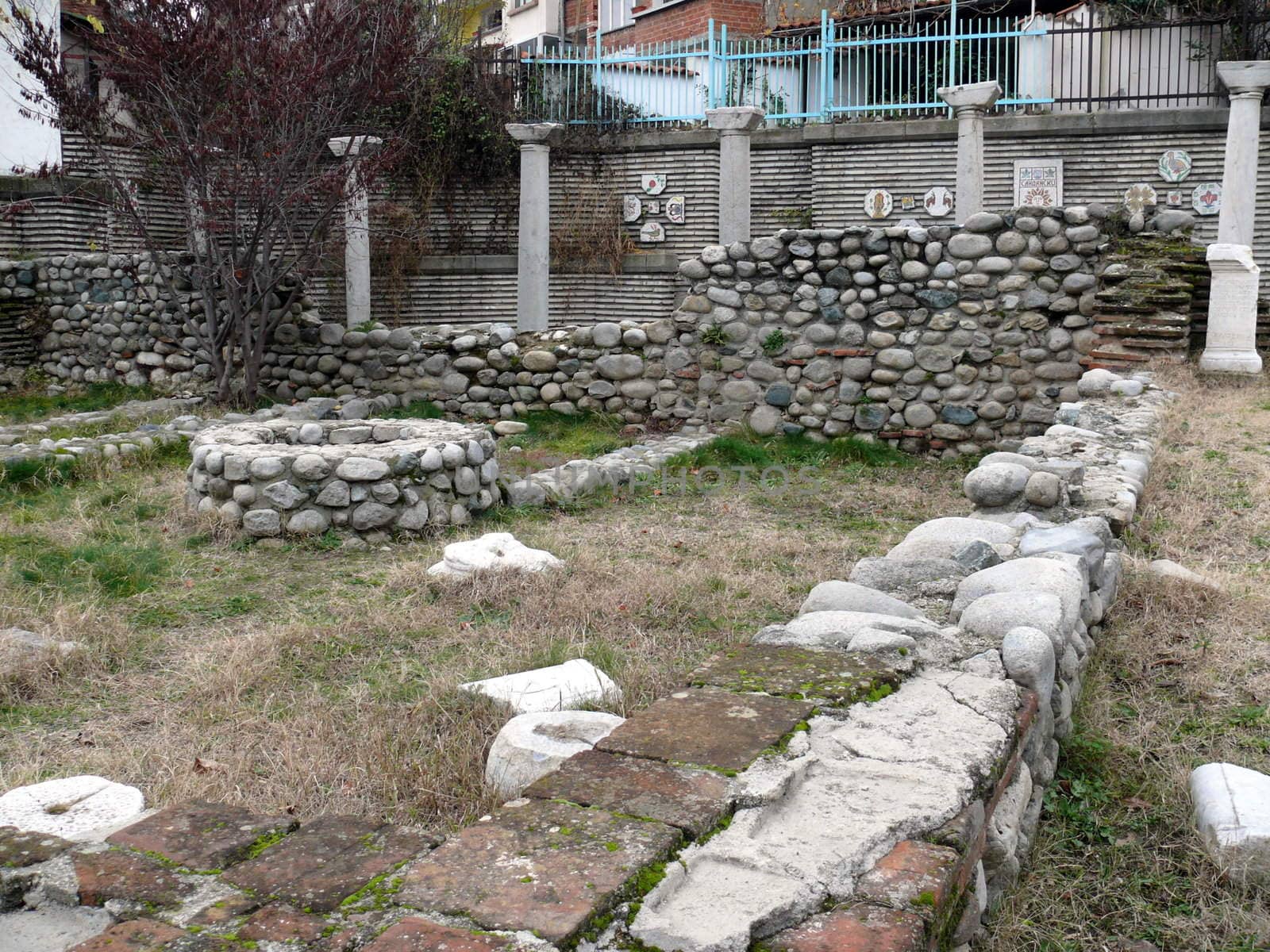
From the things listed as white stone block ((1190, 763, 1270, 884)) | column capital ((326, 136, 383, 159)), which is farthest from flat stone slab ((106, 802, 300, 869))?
column capital ((326, 136, 383, 159))

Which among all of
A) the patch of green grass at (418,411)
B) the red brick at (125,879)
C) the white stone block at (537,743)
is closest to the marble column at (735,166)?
the patch of green grass at (418,411)

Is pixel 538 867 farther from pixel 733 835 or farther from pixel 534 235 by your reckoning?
pixel 534 235

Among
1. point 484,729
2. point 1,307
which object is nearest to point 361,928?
point 484,729

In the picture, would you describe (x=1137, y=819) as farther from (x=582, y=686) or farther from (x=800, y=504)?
(x=800, y=504)

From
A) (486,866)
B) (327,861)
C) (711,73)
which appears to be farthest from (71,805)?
(711,73)

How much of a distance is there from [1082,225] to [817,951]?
831 cm

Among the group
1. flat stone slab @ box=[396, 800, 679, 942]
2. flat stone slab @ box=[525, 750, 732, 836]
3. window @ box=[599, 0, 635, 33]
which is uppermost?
window @ box=[599, 0, 635, 33]

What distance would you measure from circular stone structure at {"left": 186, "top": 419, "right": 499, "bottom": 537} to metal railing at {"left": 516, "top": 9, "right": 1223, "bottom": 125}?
11.1 meters

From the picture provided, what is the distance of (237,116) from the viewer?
411 inches

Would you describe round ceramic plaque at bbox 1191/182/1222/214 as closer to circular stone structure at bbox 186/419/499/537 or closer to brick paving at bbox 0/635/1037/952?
circular stone structure at bbox 186/419/499/537

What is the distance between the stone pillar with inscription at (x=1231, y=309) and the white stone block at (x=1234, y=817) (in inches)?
304

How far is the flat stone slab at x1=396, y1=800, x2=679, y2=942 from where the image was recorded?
1.96 m

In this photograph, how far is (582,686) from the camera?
385 centimetres

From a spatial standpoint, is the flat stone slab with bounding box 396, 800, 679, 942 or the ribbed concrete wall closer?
the flat stone slab with bounding box 396, 800, 679, 942
